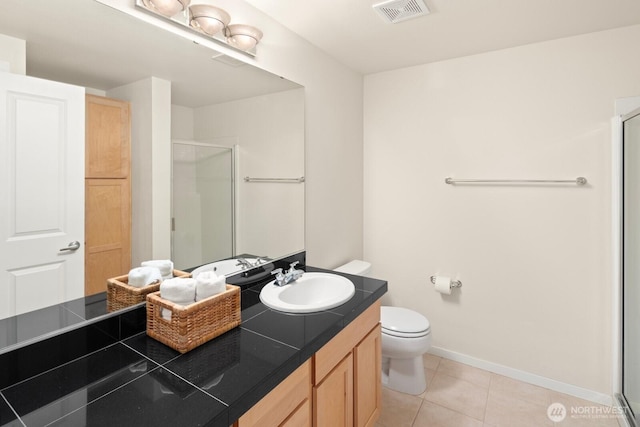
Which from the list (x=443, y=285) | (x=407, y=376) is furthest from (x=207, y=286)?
(x=443, y=285)

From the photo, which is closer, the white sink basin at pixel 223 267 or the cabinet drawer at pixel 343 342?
the cabinet drawer at pixel 343 342

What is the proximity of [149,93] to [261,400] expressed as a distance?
115 centimetres

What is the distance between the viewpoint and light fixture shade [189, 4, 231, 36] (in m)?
1.45

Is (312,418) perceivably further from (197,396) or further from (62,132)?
(62,132)

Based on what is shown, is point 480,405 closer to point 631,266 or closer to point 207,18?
point 631,266

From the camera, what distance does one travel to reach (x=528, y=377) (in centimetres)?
234

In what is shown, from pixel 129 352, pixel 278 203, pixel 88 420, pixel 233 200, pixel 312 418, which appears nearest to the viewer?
pixel 88 420

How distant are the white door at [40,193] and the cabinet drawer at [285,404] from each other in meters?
0.70

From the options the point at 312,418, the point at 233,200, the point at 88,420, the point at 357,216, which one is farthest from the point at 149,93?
the point at 357,216

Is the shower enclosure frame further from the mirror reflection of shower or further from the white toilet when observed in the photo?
the mirror reflection of shower

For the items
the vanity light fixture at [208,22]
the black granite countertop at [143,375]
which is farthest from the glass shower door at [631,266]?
the vanity light fixture at [208,22]

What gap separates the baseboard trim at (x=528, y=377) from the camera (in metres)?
2.14

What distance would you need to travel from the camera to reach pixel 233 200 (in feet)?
5.81

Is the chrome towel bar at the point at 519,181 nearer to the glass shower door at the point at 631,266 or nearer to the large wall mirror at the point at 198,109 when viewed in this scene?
the glass shower door at the point at 631,266
